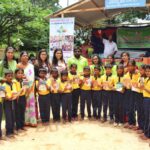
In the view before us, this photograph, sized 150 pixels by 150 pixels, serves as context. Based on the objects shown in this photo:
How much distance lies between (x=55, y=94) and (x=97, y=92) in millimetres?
965

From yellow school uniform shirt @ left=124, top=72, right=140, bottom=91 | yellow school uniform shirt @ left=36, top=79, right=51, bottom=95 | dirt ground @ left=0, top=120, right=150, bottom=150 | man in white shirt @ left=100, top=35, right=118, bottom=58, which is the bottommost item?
dirt ground @ left=0, top=120, right=150, bottom=150

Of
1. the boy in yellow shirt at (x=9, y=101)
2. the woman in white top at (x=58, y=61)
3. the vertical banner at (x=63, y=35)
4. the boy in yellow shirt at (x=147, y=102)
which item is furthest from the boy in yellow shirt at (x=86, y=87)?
the vertical banner at (x=63, y=35)

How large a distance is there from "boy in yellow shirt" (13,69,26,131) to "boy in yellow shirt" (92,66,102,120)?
1716 mm

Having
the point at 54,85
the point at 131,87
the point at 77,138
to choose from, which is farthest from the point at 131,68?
the point at 77,138

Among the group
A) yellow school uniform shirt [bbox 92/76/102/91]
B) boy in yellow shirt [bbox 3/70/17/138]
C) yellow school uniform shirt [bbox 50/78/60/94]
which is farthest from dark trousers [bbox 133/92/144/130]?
boy in yellow shirt [bbox 3/70/17/138]

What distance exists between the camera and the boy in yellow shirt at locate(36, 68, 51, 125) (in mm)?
7102

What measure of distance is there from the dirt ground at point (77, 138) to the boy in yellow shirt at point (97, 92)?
0.47m

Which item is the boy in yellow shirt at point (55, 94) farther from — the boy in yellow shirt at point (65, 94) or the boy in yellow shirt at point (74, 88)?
the boy in yellow shirt at point (74, 88)

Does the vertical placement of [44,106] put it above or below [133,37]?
below

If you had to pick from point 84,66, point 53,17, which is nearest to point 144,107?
point 84,66

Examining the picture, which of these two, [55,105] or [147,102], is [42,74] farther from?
[147,102]

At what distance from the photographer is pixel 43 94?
283 inches

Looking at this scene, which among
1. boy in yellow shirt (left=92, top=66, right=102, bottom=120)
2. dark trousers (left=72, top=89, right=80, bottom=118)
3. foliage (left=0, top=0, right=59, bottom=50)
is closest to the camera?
boy in yellow shirt (left=92, top=66, right=102, bottom=120)

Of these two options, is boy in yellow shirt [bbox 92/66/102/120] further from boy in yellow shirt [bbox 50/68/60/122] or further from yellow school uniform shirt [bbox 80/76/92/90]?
boy in yellow shirt [bbox 50/68/60/122]
